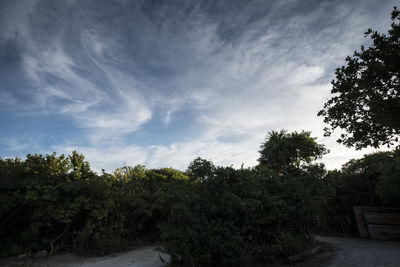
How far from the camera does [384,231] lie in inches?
400

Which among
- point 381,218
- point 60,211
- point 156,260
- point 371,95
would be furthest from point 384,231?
point 60,211

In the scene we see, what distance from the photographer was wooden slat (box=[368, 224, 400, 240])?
9906mm

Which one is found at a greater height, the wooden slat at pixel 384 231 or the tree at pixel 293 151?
the tree at pixel 293 151

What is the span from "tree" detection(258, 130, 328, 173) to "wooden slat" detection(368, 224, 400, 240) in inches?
588

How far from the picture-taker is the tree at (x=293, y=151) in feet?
84.7

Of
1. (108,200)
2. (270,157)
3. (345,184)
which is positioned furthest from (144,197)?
(270,157)

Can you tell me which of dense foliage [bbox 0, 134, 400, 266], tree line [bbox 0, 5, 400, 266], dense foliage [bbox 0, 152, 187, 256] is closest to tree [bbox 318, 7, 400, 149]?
tree line [bbox 0, 5, 400, 266]

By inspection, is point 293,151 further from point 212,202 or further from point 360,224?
point 212,202

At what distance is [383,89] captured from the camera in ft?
16.6

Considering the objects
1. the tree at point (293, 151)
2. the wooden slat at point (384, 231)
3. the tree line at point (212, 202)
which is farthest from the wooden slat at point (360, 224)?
the tree at point (293, 151)

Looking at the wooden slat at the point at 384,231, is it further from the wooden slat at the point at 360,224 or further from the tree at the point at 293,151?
the tree at the point at 293,151

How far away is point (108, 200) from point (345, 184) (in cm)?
1390

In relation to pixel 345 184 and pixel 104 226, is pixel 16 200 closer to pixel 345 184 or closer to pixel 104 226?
pixel 104 226

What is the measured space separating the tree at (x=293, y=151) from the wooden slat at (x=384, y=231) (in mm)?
14937
